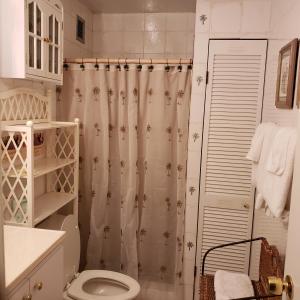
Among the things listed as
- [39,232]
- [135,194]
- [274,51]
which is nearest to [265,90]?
[274,51]

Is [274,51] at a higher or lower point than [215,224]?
higher

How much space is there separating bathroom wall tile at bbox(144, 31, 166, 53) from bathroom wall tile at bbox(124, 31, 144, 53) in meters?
0.05

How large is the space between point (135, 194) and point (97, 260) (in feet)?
2.29

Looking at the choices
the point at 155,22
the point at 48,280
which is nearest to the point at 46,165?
the point at 48,280

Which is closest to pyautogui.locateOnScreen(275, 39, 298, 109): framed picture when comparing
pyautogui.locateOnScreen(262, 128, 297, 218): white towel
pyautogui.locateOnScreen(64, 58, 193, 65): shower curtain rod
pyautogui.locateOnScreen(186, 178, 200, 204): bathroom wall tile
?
pyautogui.locateOnScreen(262, 128, 297, 218): white towel

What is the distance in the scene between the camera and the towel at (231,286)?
1.66m

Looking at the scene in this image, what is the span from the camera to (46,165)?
6.80 ft

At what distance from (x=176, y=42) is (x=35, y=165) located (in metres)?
1.69

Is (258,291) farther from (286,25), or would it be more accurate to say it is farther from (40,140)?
(40,140)

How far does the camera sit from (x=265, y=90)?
2.15 metres

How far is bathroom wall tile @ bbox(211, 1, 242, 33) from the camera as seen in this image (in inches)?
84.0

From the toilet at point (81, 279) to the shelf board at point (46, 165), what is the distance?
1.13ft

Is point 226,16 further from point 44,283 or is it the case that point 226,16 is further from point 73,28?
point 44,283

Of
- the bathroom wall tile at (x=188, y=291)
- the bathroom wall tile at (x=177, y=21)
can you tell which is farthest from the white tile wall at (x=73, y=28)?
the bathroom wall tile at (x=188, y=291)
